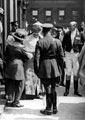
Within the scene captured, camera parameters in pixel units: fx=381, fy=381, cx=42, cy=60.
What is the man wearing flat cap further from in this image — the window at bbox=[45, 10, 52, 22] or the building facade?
the window at bbox=[45, 10, 52, 22]

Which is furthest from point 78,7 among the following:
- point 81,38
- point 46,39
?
point 46,39

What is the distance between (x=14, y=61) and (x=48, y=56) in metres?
0.86

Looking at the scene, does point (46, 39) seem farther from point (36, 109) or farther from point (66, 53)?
point (66, 53)

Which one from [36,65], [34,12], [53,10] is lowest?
[34,12]

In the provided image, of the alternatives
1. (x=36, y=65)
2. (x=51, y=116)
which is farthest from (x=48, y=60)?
(x=51, y=116)

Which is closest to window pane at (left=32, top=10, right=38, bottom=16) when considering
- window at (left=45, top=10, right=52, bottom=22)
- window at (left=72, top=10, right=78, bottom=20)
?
window at (left=45, top=10, right=52, bottom=22)

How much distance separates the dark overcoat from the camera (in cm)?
809

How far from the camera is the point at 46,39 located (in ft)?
25.3

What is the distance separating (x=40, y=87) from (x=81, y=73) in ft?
8.77

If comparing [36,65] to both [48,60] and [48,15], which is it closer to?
[48,60]

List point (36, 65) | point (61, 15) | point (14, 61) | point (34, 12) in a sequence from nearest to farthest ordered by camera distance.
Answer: point (36, 65) < point (14, 61) < point (61, 15) < point (34, 12)

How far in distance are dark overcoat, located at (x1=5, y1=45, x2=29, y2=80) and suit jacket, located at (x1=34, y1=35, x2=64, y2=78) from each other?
1.69 feet

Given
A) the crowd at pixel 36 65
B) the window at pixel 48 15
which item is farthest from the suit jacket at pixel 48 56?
the window at pixel 48 15

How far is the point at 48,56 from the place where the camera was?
7.73 m
